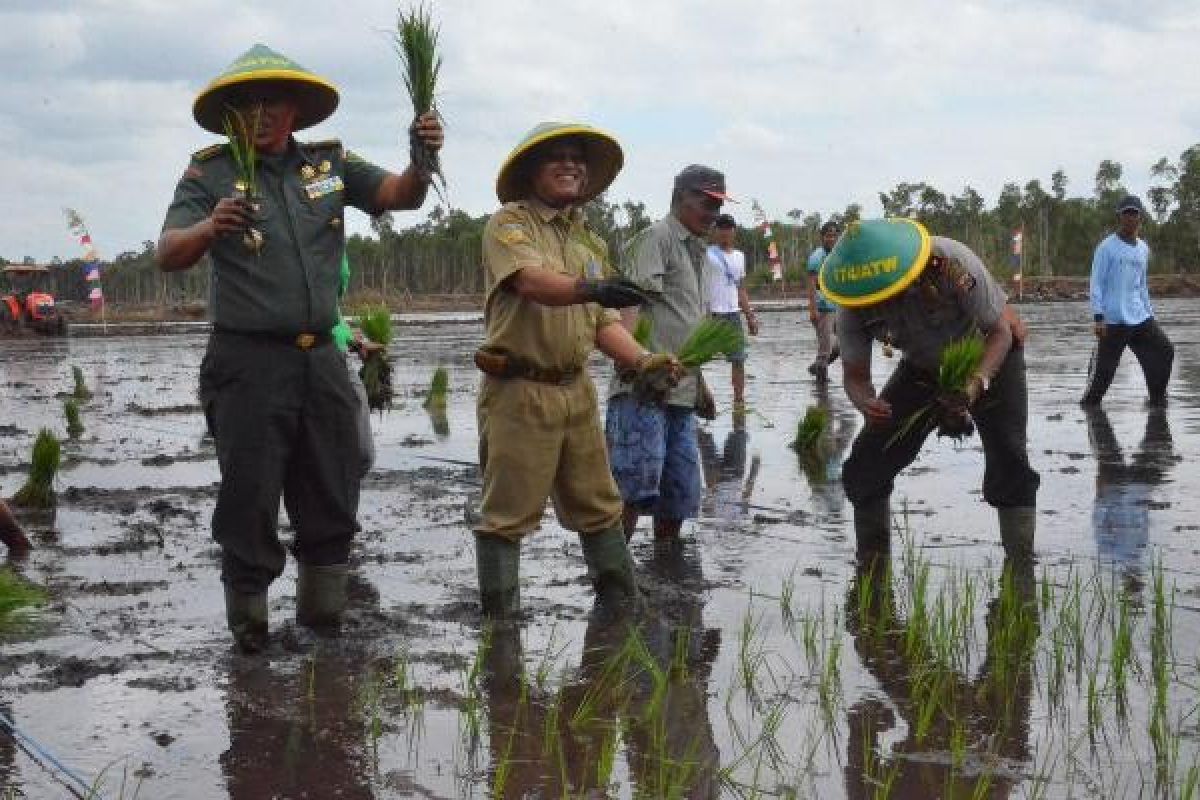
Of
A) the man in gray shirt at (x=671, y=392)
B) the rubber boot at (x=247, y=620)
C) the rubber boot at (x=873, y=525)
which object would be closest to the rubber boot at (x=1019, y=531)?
the rubber boot at (x=873, y=525)

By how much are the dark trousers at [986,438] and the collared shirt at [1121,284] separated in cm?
618

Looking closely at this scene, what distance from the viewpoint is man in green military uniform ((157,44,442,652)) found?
4.82 metres

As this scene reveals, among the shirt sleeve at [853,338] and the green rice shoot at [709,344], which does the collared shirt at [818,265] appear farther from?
the green rice shoot at [709,344]

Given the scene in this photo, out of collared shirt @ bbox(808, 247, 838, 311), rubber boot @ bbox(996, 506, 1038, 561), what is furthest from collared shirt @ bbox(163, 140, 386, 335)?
collared shirt @ bbox(808, 247, 838, 311)

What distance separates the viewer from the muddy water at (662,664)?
3.73m

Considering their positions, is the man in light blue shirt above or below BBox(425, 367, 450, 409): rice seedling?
above

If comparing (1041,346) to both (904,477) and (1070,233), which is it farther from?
(1070,233)

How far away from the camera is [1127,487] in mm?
8062

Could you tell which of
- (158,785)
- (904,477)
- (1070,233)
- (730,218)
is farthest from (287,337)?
(1070,233)

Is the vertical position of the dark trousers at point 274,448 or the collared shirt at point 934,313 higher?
the collared shirt at point 934,313

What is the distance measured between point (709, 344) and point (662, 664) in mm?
1359

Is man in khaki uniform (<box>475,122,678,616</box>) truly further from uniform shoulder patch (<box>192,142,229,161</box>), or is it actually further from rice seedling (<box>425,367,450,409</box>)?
rice seedling (<box>425,367,450,409</box>)

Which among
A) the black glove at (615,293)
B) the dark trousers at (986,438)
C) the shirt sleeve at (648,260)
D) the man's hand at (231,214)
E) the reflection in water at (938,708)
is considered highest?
the man's hand at (231,214)

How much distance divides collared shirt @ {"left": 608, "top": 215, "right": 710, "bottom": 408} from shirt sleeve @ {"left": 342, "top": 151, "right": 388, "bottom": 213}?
1.76 m
